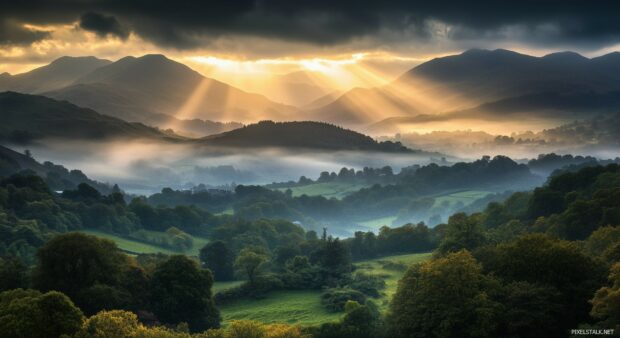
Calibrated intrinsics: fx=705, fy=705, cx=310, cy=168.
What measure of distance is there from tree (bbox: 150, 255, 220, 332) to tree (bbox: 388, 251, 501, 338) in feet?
65.8

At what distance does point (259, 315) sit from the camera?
7344cm

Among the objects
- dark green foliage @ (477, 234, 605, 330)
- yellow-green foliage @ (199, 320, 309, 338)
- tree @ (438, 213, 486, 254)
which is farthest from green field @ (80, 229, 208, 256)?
dark green foliage @ (477, 234, 605, 330)

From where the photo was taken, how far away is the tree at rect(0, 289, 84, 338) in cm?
4569

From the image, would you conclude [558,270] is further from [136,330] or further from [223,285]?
[223,285]

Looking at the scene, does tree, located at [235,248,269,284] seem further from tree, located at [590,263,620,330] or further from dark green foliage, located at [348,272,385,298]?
tree, located at [590,263,620,330]

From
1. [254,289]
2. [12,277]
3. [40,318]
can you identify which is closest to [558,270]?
[40,318]

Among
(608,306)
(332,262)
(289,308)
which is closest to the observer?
(608,306)

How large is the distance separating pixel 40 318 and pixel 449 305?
28715 mm

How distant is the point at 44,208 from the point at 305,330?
305 ft

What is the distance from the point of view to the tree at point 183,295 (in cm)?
6819

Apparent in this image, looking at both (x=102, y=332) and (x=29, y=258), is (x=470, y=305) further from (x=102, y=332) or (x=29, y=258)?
(x=29, y=258)

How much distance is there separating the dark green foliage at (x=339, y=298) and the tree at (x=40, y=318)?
1229 inches

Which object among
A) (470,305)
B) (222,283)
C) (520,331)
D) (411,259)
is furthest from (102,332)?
(411,259)

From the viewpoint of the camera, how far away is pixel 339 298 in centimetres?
7538
